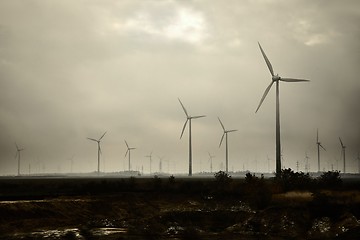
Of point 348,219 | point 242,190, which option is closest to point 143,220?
point 348,219

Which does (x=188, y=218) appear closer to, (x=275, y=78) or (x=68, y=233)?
(x=68, y=233)

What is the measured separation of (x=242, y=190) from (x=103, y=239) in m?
33.2

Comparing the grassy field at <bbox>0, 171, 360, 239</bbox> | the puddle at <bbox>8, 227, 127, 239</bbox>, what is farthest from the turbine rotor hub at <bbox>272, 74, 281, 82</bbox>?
the puddle at <bbox>8, 227, 127, 239</bbox>

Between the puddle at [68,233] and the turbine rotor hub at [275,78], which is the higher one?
the turbine rotor hub at [275,78]

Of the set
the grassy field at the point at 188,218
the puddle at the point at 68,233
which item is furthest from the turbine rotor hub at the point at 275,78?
the puddle at the point at 68,233

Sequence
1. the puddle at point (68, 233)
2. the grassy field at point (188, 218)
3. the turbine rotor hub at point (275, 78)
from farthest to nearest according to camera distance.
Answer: the turbine rotor hub at point (275, 78) → the grassy field at point (188, 218) → the puddle at point (68, 233)

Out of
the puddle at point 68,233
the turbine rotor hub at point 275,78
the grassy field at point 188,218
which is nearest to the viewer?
the puddle at point 68,233

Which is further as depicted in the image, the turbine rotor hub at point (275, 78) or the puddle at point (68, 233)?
the turbine rotor hub at point (275, 78)

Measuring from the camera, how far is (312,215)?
36.3m

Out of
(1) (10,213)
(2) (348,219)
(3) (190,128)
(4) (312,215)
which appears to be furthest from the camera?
(3) (190,128)

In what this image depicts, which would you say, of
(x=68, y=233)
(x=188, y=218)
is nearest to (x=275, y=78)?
(x=188, y=218)

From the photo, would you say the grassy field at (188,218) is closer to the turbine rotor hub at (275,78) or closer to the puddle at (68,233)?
the puddle at (68,233)

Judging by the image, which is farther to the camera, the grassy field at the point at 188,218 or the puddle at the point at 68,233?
the grassy field at the point at 188,218

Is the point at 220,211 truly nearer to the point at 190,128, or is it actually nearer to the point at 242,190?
the point at 242,190
